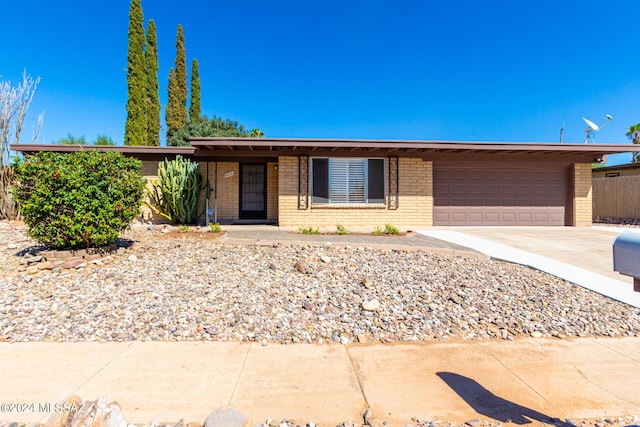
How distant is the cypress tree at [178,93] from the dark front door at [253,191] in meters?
17.9

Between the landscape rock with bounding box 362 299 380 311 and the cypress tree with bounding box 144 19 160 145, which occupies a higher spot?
the cypress tree with bounding box 144 19 160 145

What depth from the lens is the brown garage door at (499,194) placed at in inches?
466

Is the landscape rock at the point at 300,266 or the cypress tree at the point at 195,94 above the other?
the cypress tree at the point at 195,94

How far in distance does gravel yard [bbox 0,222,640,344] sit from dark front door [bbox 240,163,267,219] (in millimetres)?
6335

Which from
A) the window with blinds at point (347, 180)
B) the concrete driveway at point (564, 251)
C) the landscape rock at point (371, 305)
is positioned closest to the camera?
the landscape rock at point (371, 305)

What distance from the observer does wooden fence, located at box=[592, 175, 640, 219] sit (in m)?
14.2

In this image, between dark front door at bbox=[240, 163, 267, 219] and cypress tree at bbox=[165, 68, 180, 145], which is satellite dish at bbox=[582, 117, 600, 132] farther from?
cypress tree at bbox=[165, 68, 180, 145]

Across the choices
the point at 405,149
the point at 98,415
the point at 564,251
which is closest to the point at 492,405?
the point at 98,415

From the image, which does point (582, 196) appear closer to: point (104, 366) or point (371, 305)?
point (371, 305)

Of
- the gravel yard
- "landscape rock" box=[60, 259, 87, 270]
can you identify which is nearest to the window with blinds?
the gravel yard

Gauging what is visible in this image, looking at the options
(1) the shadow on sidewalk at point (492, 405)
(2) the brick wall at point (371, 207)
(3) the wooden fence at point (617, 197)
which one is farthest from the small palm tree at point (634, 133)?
(1) the shadow on sidewalk at point (492, 405)

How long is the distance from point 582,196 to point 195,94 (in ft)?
A: 94.9

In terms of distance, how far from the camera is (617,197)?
48.5 ft

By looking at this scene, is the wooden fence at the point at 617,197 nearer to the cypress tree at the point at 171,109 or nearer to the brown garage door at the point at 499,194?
the brown garage door at the point at 499,194
